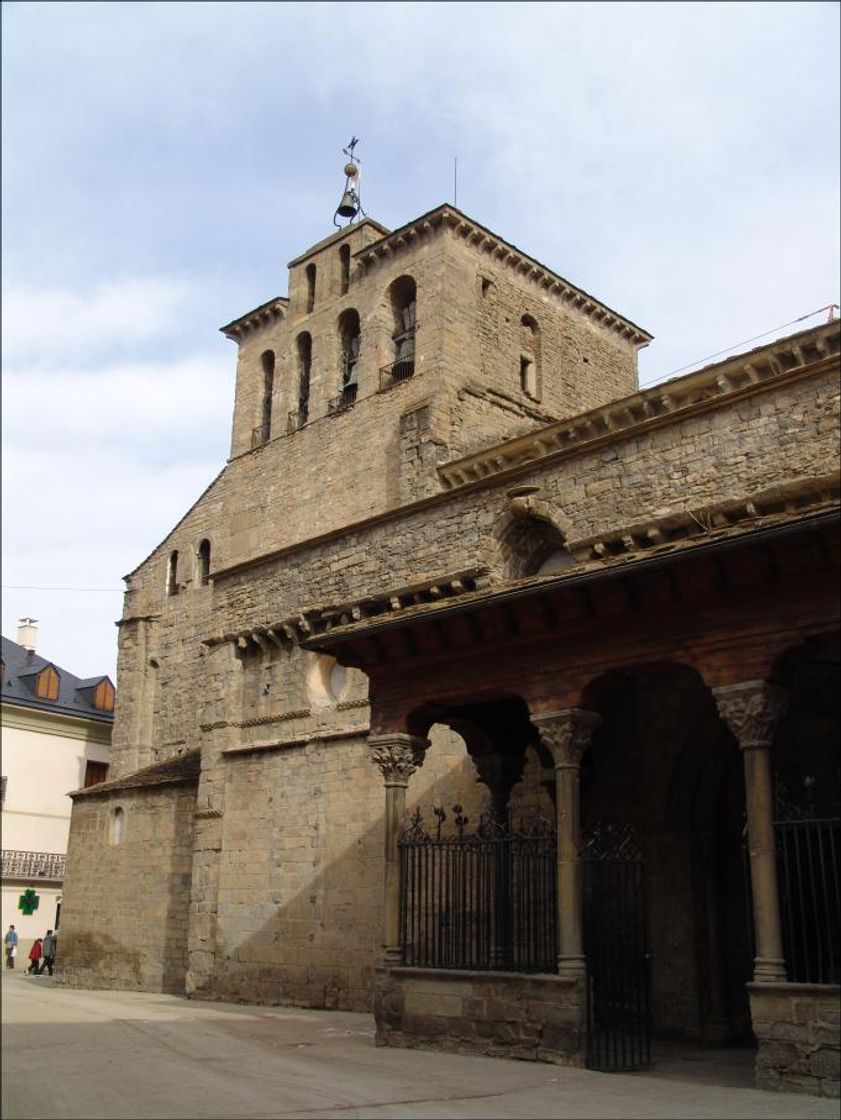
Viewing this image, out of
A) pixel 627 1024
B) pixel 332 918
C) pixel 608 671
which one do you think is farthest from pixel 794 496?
pixel 332 918

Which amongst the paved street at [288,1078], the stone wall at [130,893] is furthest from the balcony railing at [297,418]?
the paved street at [288,1078]

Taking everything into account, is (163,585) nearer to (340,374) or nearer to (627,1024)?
(340,374)

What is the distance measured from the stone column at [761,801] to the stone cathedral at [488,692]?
0.03 m

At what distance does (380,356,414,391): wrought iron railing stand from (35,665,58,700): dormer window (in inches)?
616

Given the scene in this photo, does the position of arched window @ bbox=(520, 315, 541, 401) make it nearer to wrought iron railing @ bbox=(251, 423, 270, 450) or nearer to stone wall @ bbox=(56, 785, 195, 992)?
wrought iron railing @ bbox=(251, 423, 270, 450)

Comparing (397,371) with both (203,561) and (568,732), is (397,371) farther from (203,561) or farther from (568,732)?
(568,732)

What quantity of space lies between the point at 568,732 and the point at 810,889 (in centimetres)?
279

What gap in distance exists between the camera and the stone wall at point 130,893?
22.3 m

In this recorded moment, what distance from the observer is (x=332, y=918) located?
729 inches

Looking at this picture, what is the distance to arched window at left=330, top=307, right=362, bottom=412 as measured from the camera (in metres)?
29.4

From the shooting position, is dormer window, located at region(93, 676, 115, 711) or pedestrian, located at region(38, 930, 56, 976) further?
dormer window, located at region(93, 676, 115, 711)

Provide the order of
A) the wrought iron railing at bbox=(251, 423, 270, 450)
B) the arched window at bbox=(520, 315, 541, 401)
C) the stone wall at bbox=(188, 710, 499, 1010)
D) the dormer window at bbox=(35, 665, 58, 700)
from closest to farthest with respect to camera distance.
→ the stone wall at bbox=(188, 710, 499, 1010), the arched window at bbox=(520, 315, 541, 401), the wrought iron railing at bbox=(251, 423, 270, 450), the dormer window at bbox=(35, 665, 58, 700)

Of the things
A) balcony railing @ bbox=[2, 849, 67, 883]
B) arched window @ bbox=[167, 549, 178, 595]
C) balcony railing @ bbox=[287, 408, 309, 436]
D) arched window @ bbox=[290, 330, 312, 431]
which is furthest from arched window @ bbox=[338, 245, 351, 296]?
balcony railing @ bbox=[2, 849, 67, 883]

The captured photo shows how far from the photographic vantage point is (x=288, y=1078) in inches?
336
